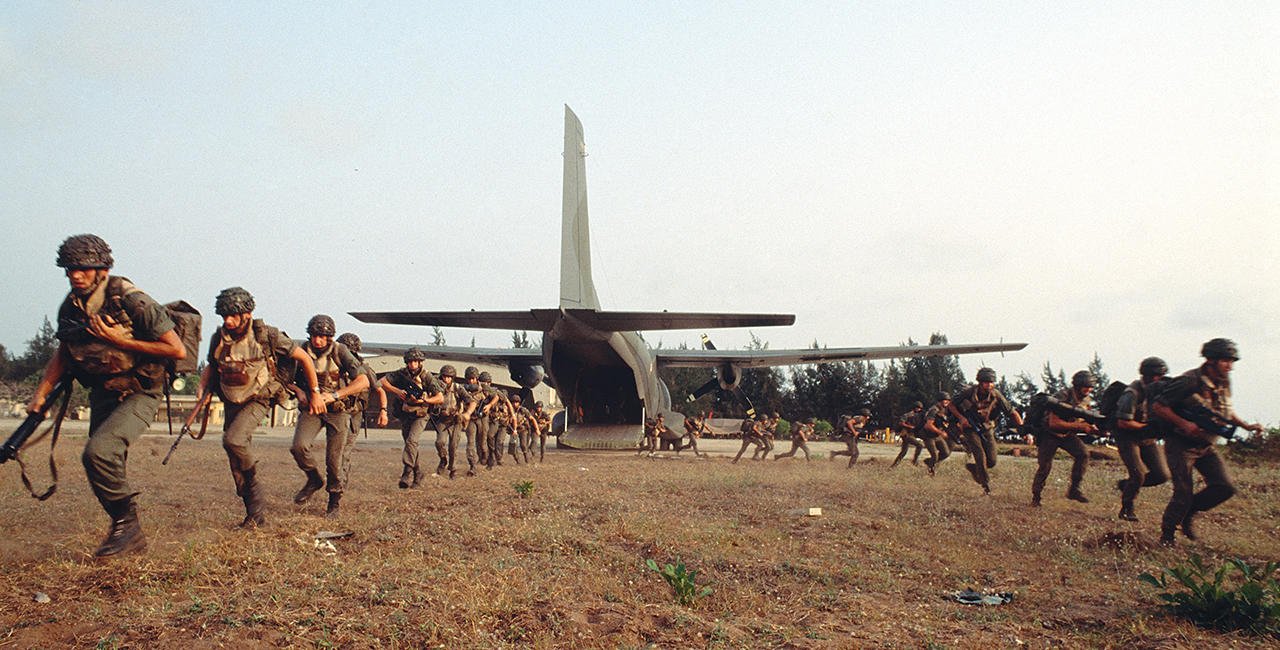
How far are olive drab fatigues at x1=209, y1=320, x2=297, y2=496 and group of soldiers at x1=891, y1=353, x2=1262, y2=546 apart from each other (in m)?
7.43

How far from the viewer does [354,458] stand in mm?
15625

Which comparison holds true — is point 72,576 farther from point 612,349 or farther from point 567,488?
point 612,349

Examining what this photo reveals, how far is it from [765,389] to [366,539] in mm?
46519

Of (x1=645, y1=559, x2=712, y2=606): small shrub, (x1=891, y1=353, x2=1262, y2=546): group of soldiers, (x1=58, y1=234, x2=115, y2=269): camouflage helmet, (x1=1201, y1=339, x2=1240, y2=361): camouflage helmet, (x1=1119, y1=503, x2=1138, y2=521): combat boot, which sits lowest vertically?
(x1=1119, y1=503, x2=1138, y2=521): combat boot

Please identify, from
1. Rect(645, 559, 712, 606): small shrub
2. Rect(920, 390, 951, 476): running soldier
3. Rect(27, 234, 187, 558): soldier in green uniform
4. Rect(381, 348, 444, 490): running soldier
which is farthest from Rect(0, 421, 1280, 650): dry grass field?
Rect(920, 390, 951, 476): running soldier

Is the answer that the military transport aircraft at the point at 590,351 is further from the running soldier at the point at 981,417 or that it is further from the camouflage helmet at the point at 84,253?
the camouflage helmet at the point at 84,253

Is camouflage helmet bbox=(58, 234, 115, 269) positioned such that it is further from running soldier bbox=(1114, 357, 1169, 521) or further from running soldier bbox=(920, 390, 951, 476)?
running soldier bbox=(920, 390, 951, 476)

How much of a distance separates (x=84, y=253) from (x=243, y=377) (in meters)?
1.46

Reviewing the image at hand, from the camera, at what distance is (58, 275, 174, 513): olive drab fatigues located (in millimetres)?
4254

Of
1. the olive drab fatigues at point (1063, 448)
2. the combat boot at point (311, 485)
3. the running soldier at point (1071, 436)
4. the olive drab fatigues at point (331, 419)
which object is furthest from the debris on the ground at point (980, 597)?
the combat boot at point (311, 485)

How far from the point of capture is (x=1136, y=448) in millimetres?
7375

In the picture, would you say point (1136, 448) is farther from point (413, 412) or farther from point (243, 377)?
point (243, 377)

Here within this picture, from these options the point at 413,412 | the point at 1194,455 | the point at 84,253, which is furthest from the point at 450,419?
the point at 1194,455

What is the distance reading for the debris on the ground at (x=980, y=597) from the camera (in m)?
4.10
